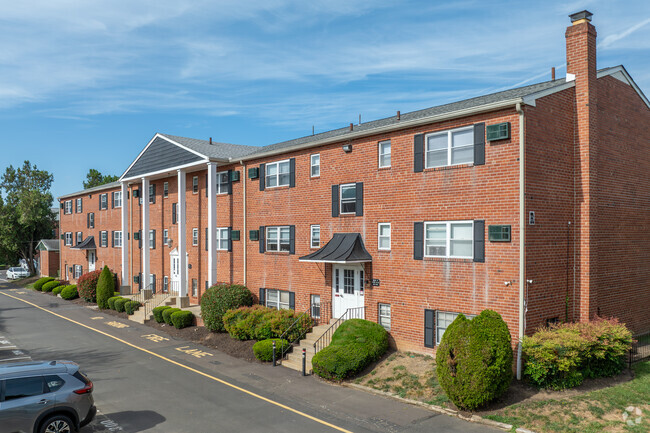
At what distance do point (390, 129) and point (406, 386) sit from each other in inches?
371

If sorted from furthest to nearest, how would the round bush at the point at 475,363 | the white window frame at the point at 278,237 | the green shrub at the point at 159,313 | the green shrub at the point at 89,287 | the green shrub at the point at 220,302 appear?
the green shrub at the point at 89,287
the green shrub at the point at 159,313
the green shrub at the point at 220,302
the white window frame at the point at 278,237
the round bush at the point at 475,363

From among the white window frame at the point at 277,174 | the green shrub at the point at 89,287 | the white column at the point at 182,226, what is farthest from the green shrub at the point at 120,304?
the white window frame at the point at 277,174

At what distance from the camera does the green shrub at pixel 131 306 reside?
30750 millimetres

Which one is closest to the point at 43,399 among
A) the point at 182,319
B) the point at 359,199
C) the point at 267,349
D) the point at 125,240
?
the point at 267,349

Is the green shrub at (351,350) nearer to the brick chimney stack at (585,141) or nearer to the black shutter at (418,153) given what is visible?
the black shutter at (418,153)

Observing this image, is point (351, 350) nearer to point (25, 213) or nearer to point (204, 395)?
point (204, 395)

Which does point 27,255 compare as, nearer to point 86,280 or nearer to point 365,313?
point 86,280

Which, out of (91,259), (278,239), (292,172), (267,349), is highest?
(292,172)

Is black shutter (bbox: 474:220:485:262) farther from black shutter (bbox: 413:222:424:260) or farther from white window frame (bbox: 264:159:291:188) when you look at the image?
white window frame (bbox: 264:159:291:188)

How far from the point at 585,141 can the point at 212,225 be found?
1900 centimetres

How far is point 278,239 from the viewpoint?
24.1m

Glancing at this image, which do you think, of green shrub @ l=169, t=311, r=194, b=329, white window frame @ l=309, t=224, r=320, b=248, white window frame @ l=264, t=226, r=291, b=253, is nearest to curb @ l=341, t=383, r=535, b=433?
white window frame @ l=309, t=224, r=320, b=248

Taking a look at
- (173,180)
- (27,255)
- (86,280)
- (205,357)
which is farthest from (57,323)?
(27,255)

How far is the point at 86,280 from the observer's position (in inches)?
1491
